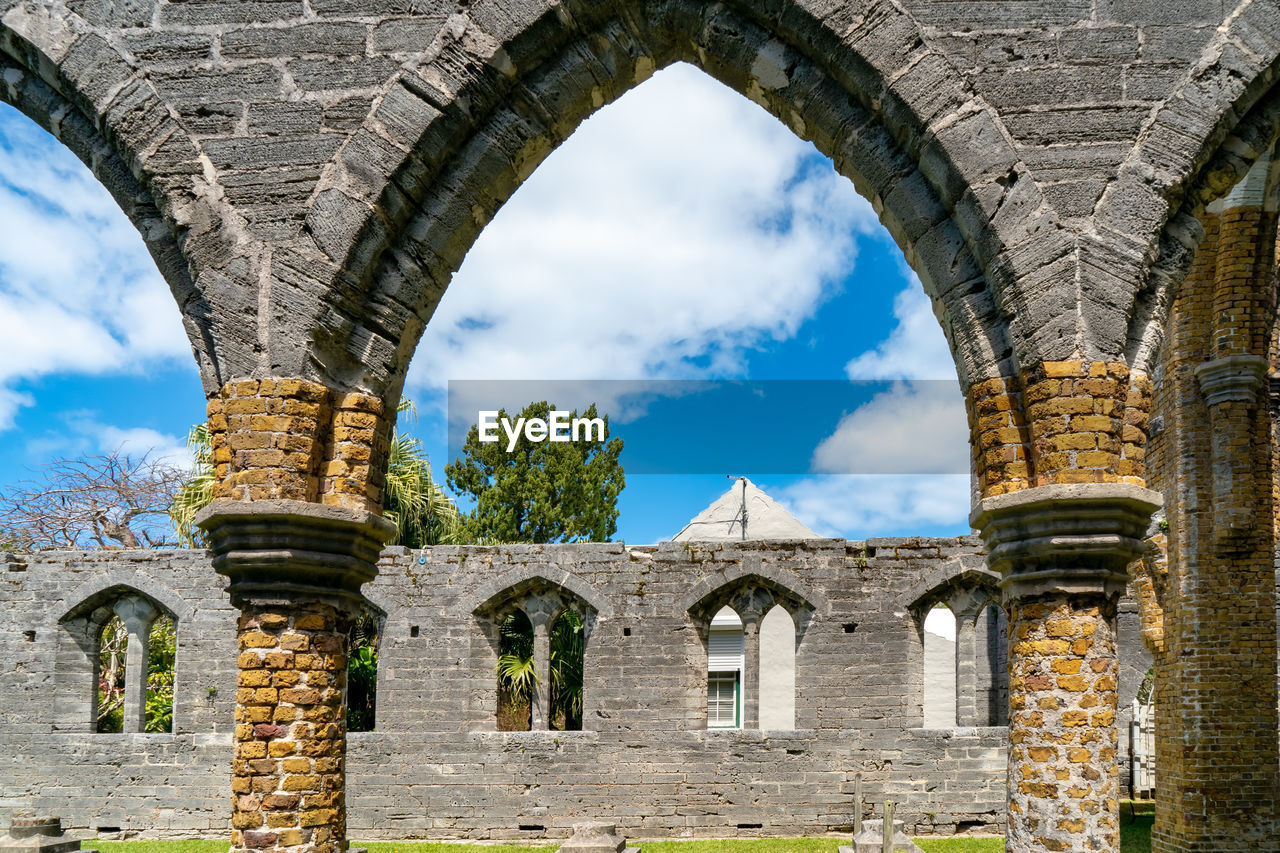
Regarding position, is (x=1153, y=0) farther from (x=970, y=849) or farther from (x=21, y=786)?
(x=21, y=786)

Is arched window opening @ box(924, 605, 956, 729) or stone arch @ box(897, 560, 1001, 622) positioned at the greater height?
stone arch @ box(897, 560, 1001, 622)

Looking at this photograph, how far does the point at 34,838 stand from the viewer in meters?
10.6

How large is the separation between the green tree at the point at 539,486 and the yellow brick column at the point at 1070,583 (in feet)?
66.9

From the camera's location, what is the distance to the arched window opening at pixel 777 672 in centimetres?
1912

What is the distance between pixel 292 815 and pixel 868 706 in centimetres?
940

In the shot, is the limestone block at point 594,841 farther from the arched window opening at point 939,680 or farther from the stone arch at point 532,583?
the arched window opening at point 939,680

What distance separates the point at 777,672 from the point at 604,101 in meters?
Result: 15.7

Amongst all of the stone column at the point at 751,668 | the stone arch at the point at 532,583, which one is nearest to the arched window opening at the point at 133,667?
the stone arch at the point at 532,583

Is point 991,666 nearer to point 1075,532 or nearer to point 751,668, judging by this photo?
point 751,668

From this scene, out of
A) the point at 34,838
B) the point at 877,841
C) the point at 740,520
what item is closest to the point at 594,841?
the point at 877,841

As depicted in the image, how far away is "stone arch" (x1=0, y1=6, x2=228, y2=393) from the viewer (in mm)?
4609

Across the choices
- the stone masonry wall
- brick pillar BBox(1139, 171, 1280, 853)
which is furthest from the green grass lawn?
brick pillar BBox(1139, 171, 1280, 853)

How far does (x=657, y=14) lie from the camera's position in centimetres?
466

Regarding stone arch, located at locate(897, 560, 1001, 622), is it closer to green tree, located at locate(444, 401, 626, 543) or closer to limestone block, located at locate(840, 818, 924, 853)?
limestone block, located at locate(840, 818, 924, 853)
